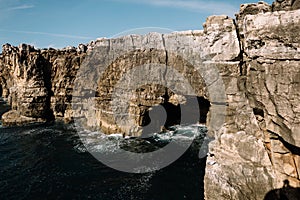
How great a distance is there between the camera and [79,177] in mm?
29406

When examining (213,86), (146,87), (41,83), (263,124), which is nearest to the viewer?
(263,124)

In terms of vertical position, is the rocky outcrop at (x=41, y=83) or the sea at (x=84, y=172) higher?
the rocky outcrop at (x=41, y=83)

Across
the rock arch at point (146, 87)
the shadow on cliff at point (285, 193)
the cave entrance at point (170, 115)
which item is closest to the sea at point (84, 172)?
the cave entrance at point (170, 115)

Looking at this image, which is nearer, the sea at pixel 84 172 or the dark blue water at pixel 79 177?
the dark blue water at pixel 79 177

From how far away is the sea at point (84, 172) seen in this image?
2556 cm

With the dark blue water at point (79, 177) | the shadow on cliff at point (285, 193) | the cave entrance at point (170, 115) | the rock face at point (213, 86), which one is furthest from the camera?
the cave entrance at point (170, 115)

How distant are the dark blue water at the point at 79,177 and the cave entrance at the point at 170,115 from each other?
236 inches

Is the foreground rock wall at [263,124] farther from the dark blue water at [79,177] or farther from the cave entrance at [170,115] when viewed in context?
A: the cave entrance at [170,115]

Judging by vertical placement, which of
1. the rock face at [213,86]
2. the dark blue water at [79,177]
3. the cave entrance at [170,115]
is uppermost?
the rock face at [213,86]

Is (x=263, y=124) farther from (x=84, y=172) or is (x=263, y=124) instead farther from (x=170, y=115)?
(x=170, y=115)

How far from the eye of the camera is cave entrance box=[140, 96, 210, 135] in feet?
144

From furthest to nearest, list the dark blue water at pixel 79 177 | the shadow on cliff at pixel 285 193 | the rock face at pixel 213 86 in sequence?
the dark blue water at pixel 79 177
the shadow on cliff at pixel 285 193
the rock face at pixel 213 86

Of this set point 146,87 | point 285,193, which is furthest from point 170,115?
point 285,193

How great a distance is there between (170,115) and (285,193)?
3623cm
